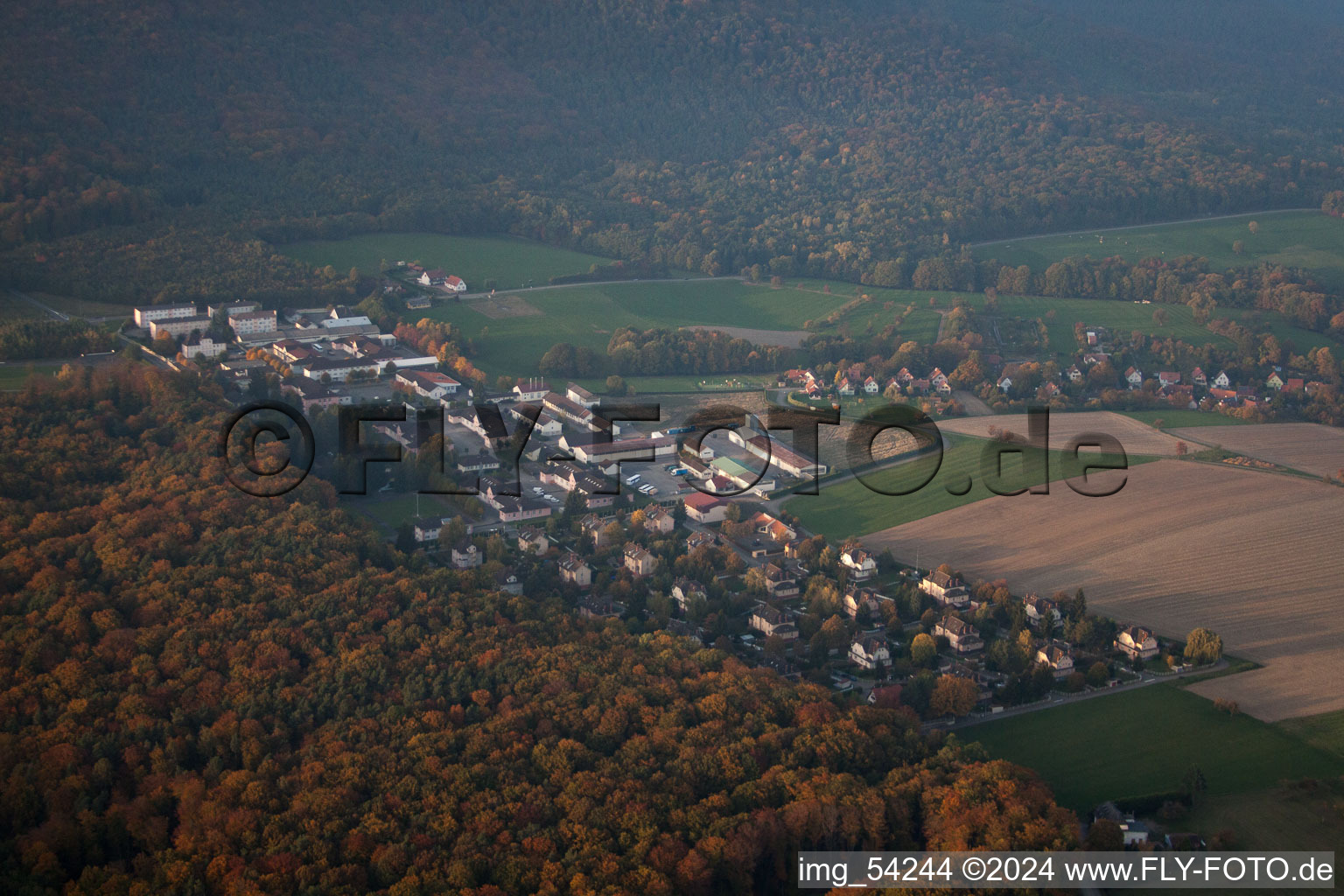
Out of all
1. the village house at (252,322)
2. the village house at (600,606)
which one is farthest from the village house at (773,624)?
the village house at (252,322)

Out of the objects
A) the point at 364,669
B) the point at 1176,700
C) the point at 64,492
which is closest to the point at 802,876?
the point at 364,669

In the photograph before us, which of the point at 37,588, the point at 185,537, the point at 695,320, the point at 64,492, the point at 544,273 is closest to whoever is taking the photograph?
the point at 37,588

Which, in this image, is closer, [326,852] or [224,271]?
[326,852]

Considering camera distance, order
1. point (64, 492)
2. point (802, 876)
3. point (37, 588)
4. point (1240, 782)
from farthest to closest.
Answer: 1. point (64, 492)
2. point (37, 588)
3. point (1240, 782)
4. point (802, 876)

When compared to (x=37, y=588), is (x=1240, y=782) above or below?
below

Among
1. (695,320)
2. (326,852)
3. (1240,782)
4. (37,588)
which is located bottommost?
(1240,782)

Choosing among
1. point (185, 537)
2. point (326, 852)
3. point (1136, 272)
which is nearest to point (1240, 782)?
point (326, 852)

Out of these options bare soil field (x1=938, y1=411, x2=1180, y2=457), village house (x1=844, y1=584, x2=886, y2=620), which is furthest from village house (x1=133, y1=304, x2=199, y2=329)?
village house (x1=844, y1=584, x2=886, y2=620)

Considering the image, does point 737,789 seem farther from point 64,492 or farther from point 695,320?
point 695,320
